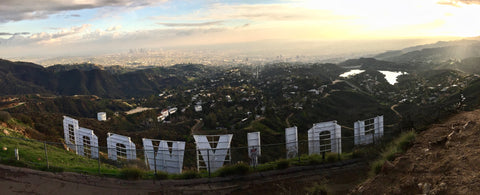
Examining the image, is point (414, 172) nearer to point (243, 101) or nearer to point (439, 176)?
point (439, 176)

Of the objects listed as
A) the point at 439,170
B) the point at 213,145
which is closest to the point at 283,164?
the point at 213,145

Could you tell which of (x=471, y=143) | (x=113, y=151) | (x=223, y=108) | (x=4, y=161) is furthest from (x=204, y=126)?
(x=471, y=143)

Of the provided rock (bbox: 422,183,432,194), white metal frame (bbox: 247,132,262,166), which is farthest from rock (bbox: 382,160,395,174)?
white metal frame (bbox: 247,132,262,166)

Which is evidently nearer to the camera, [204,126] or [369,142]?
[369,142]

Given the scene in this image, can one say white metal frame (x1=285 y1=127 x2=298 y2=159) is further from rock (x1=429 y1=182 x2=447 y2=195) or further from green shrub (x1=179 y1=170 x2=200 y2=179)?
rock (x1=429 y1=182 x2=447 y2=195)

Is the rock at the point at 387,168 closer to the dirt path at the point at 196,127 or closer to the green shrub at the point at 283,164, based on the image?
the green shrub at the point at 283,164

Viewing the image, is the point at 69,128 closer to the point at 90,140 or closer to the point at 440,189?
the point at 90,140

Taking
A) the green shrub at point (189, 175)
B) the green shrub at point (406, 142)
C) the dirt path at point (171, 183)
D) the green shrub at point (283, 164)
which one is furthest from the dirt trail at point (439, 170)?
Answer: the green shrub at point (189, 175)
